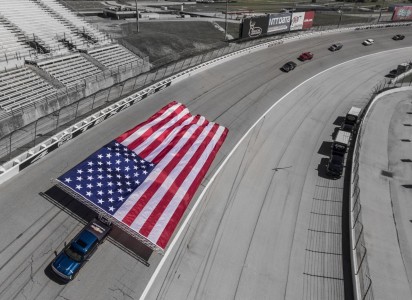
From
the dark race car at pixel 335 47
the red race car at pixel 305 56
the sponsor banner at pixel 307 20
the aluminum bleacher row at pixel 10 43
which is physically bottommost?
the red race car at pixel 305 56

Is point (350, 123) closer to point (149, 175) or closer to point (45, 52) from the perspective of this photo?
point (149, 175)

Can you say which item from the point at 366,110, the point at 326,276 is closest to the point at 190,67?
the point at 366,110

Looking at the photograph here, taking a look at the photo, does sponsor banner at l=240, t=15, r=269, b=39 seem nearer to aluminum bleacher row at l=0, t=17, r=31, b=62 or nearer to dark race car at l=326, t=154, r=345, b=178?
aluminum bleacher row at l=0, t=17, r=31, b=62

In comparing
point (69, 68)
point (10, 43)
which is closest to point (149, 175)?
point (69, 68)

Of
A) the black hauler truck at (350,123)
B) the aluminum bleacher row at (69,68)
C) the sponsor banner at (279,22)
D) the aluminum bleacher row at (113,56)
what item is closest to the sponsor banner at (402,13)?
the sponsor banner at (279,22)

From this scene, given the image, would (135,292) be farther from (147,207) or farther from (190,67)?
(190,67)

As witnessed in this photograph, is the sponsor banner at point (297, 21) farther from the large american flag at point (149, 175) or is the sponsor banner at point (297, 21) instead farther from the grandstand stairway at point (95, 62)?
the large american flag at point (149, 175)
